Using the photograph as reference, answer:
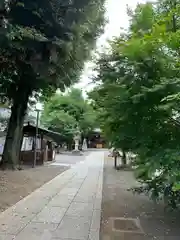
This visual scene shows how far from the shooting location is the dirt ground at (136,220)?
17.1 ft

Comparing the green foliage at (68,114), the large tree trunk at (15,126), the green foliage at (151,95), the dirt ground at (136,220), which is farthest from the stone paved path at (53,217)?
the green foliage at (68,114)

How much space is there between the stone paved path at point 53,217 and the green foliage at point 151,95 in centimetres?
167

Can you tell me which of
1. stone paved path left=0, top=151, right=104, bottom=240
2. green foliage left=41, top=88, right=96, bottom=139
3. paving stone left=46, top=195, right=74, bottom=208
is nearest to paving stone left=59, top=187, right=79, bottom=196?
stone paved path left=0, top=151, right=104, bottom=240

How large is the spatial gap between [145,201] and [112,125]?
3.28 m

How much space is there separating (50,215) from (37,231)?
1156 millimetres

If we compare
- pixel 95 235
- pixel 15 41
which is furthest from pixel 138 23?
pixel 95 235

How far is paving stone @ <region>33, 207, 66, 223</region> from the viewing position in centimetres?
573

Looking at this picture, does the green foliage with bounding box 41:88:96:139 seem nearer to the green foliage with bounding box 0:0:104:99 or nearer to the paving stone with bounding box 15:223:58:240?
the green foliage with bounding box 0:0:104:99

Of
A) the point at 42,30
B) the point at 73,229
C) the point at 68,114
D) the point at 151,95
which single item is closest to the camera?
the point at 151,95

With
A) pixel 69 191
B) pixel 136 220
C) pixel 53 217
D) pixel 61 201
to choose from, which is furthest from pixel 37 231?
pixel 69 191

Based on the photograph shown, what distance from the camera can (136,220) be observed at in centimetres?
623

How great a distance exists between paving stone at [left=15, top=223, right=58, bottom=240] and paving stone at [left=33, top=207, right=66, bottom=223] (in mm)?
279

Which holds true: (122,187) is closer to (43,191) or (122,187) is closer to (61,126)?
(43,191)

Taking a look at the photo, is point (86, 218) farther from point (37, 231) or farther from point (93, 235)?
point (37, 231)
